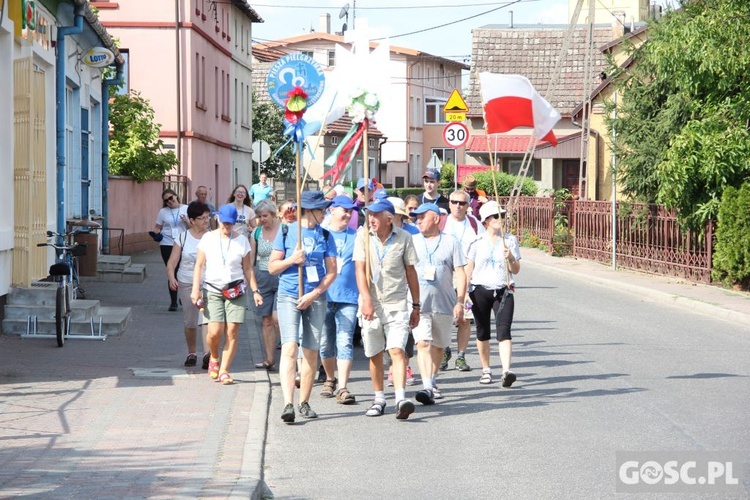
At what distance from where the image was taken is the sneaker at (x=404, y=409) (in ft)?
32.3

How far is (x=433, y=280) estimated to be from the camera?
36.1 feet

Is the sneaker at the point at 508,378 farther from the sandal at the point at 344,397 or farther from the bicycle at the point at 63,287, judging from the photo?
the bicycle at the point at 63,287

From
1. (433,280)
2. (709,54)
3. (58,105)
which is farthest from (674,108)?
(433,280)

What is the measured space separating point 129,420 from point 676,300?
13125 millimetres

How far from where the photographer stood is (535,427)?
9.57 m

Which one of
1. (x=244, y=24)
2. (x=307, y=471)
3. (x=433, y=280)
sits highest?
(x=244, y=24)

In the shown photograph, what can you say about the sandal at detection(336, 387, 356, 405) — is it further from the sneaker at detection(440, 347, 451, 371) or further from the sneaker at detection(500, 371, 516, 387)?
the sneaker at detection(440, 347, 451, 371)

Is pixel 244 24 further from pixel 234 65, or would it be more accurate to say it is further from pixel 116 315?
pixel 116 315

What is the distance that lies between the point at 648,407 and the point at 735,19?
42.5 ft

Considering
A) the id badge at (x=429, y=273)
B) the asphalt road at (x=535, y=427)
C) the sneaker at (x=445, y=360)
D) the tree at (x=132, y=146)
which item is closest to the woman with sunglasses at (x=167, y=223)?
the asphalt road at (x=535, y=427)

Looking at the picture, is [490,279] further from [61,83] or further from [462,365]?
[61,83]

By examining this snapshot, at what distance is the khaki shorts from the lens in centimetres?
1182

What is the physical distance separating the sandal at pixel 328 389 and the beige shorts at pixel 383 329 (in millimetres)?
1186

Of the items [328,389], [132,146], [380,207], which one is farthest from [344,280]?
[132,146]
